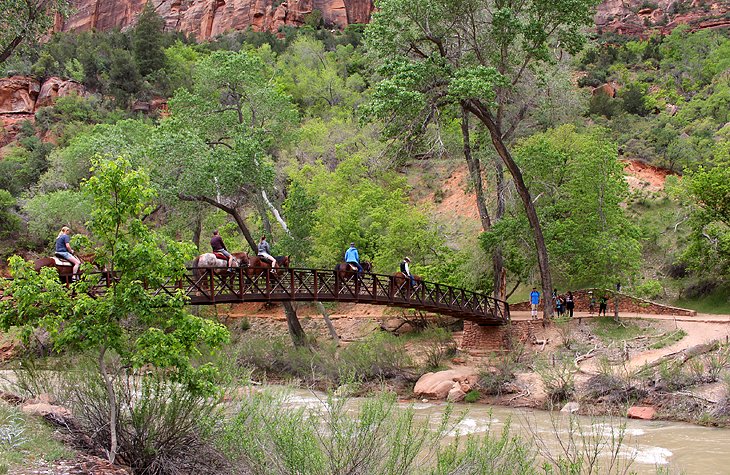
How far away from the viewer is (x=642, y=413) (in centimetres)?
1912

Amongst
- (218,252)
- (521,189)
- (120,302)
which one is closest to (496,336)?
(521,189)

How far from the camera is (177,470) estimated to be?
35.9 ft

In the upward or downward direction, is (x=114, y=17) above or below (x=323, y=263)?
above

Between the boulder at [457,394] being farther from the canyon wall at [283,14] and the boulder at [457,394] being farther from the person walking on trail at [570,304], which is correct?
the canyon wall at [283,14]

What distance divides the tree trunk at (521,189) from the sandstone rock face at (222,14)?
243 feet

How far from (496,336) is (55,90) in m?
55.4

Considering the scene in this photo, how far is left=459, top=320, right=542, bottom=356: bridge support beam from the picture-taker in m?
27.1

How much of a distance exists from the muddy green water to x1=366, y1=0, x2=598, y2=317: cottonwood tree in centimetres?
889

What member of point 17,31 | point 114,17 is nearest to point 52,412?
point 17,31

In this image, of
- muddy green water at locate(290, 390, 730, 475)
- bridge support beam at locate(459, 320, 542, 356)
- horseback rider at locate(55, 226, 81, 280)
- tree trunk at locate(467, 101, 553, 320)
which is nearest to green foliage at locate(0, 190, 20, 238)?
bridge support beam at locate(459, 320, 542, 356)

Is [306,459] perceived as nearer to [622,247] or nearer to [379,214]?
[622,247]

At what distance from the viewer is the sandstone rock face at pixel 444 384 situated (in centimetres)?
2292

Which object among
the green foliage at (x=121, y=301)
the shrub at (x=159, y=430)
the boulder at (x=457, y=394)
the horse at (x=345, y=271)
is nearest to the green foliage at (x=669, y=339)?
the boulder at (x=457, y=394)

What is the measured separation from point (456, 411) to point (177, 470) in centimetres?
1147
